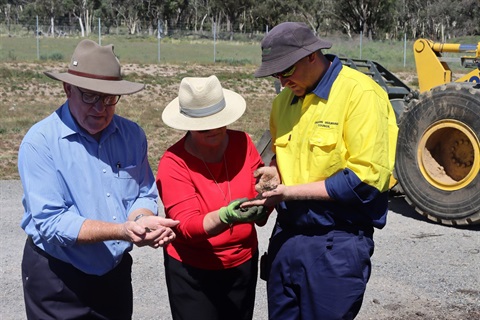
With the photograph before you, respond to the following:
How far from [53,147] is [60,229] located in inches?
13.9

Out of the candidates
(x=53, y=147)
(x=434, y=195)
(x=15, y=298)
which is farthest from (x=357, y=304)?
(x=434, y=195)

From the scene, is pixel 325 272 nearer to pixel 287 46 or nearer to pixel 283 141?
pixel 283 141

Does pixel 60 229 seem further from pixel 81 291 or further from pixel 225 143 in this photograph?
pixel 225 143

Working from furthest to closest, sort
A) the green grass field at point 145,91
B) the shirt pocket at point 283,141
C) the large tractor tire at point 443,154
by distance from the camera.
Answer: the green grass field at point 145,91 → the large tractor tire at point 443,154 → the shirt pocket at point 283,141

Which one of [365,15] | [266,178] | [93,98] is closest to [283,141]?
[266,178]

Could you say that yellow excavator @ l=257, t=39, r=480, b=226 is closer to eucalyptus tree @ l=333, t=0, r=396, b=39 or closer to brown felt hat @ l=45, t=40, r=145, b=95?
brown felt hat @ l=45, t=40, r=145, b=95

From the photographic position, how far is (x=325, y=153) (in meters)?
3.29

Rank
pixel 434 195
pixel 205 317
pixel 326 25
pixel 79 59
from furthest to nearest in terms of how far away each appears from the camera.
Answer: pixel 326 25 < pixel 434 195 < pixel 205 317 < pixel 79 59

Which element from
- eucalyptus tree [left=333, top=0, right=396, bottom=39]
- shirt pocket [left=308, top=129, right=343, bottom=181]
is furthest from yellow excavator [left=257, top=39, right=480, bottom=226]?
eucalyptus tree [left=333, top=0, right=396, bottom=39]

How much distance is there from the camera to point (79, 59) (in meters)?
3.27

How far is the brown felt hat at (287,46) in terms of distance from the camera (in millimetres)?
3283

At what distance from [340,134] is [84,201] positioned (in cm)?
112

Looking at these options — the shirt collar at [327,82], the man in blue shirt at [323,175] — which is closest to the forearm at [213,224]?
the man in blue shirt at [323,175]

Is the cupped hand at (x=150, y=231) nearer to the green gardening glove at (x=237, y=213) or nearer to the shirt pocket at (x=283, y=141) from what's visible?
the green gardening glove at (x=237, y=213)
